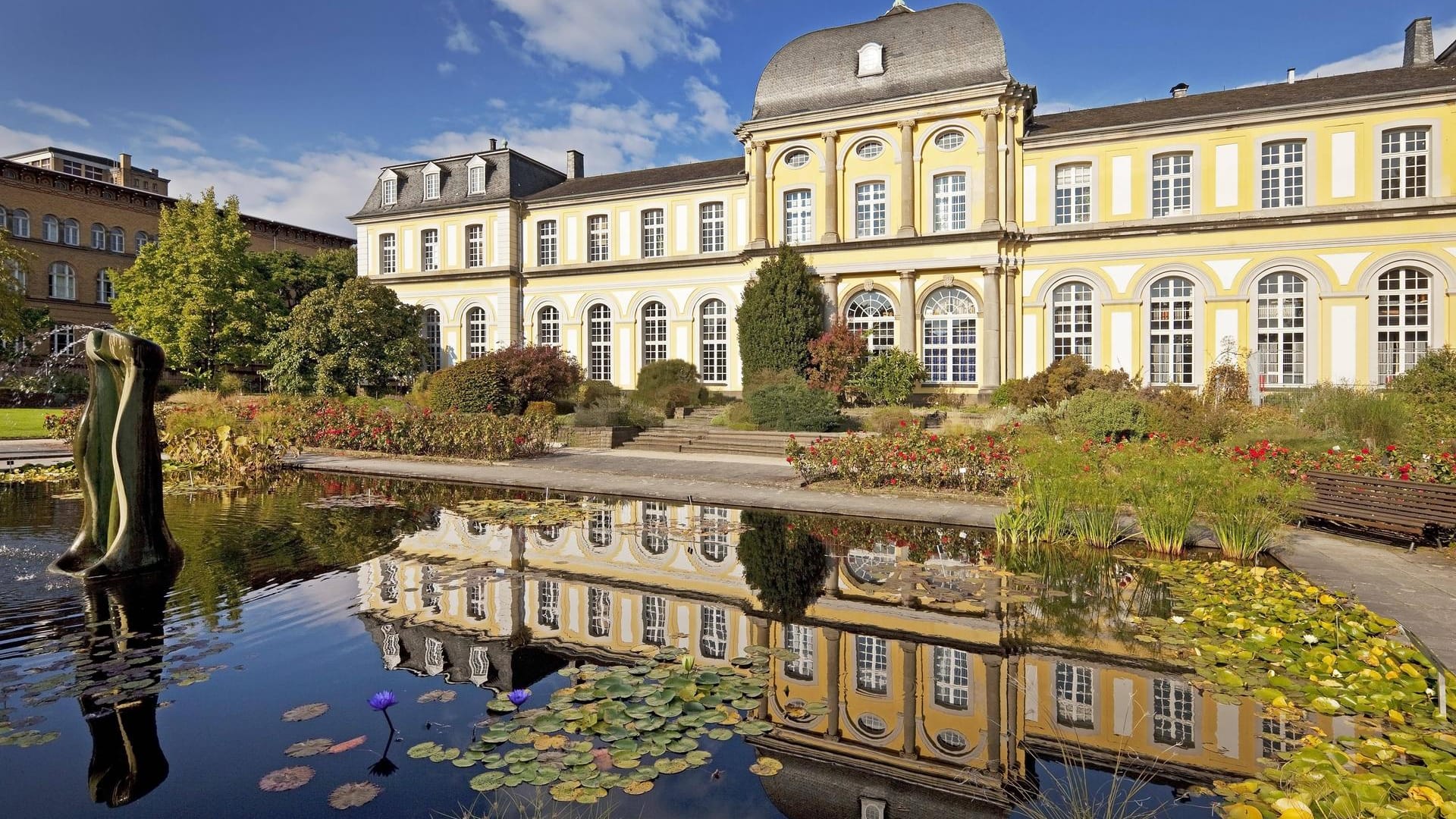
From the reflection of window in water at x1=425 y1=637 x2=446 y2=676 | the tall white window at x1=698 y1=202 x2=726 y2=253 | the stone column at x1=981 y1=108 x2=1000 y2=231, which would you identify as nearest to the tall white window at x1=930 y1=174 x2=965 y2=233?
the stone column at x1=981 y1=108 x2=1000 y2=231

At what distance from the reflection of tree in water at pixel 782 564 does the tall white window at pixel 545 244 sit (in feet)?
79.6

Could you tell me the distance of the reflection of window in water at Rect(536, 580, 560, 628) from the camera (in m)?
5.43

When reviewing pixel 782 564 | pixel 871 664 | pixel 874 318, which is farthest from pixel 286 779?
pixel 874 318

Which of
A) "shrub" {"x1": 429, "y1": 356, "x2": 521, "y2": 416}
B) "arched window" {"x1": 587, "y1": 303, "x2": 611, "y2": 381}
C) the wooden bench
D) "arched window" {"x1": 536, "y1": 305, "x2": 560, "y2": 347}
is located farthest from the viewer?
"arched window" {"x1": 536, "y1": 305, "x2": 560, "y2": 347}

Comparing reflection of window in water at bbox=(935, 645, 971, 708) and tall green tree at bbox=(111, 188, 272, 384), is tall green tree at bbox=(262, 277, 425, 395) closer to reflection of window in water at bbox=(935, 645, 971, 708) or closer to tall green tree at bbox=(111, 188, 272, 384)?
tall green tree at bbox=(111, 188, 272, 384)

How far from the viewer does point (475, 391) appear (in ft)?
70.8

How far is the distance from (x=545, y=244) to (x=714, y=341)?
8595mm

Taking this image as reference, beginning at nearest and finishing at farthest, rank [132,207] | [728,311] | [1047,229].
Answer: [1047,229], [728,311], [132,207]

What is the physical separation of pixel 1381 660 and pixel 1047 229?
842 inches

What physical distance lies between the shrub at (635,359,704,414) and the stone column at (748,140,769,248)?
4.91 meters

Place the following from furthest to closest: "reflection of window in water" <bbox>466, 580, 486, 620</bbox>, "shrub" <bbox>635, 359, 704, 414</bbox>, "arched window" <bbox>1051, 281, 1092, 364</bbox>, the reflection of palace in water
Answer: "shrub" <bbox>635, 359, 704, 414</bbox> < "arched window" <bbox>1051, 281, 1092, 364</bbox> < "reflection of window in water" <bbox>466, 580, 486, 620</bbox> < the reflection of palace in water

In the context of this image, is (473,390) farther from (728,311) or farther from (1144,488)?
(1144,488)

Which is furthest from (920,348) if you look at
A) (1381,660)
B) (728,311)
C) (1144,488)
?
(1381,660)

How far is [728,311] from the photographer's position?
28.4 metres
